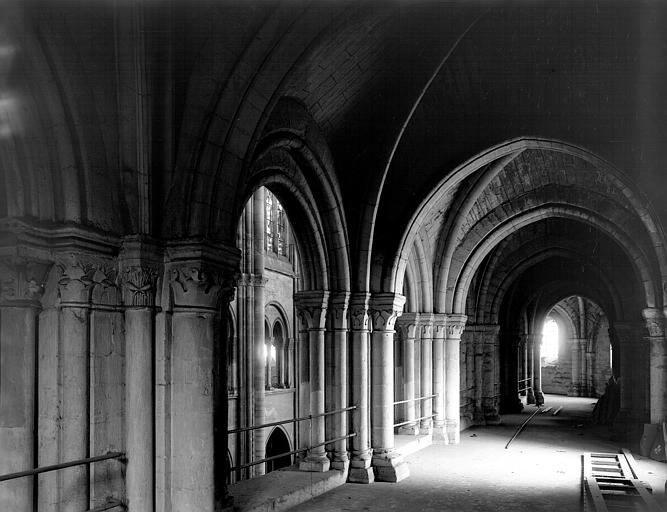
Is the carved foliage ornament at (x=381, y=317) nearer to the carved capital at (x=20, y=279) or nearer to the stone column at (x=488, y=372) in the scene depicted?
the carved capital at (x=20, y=279)

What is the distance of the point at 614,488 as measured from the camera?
1030cm

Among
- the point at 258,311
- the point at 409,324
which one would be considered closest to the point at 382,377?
the point at 409,324

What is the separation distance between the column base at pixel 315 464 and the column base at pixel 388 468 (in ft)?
3.29

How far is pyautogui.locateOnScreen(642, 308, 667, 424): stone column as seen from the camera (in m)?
13.7

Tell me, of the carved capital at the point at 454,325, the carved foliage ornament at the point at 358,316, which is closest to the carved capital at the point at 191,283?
the carved foliage ornament at the point at 358,316

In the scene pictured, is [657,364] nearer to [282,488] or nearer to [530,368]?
[282,488]

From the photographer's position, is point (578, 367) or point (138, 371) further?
point (578, 367)

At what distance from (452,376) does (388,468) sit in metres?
5.19

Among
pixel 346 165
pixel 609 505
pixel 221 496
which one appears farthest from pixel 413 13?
pixel 609 505

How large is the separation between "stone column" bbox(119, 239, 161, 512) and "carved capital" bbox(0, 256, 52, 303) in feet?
2.30

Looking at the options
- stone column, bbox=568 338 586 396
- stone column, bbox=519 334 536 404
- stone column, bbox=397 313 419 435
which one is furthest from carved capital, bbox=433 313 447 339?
stone column, bbox=568 338 586 396

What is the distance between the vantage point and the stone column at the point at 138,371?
6.01 meters

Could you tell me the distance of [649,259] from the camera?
46.5ft

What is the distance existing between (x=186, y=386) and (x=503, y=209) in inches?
445
